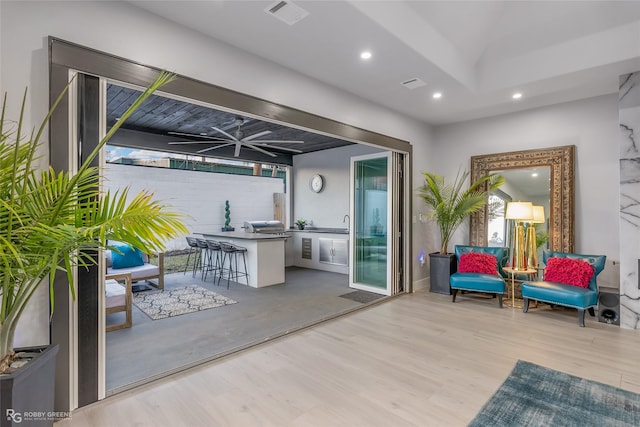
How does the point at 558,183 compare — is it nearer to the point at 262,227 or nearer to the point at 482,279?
the point at 482,279

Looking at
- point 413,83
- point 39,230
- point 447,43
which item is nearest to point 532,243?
point 413,83

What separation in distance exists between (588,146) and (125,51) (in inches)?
218

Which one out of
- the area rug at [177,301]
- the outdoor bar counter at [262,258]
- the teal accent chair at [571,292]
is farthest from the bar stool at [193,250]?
the teal accent chair at [571,292]

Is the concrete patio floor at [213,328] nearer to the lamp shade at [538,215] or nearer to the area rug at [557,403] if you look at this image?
the area rug at [557,403]

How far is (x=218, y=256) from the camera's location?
6.54m

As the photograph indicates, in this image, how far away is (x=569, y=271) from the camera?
4027mm

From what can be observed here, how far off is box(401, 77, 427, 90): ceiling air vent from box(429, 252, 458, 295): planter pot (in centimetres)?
267

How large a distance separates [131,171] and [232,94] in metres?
4.91

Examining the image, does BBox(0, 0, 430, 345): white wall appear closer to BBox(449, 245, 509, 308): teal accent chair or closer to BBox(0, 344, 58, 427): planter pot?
BBox(0, 344, 58, 427): planter pot

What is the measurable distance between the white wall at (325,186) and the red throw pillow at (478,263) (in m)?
2.83

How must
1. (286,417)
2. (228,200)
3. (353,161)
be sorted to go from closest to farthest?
1. (286,417)
2. (353,161)
3. (228,200)

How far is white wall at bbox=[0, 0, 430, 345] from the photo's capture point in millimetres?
1978

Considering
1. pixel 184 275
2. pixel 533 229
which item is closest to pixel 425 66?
pixel 533 229

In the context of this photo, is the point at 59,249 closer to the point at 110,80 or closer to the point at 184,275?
the point at 110,80
